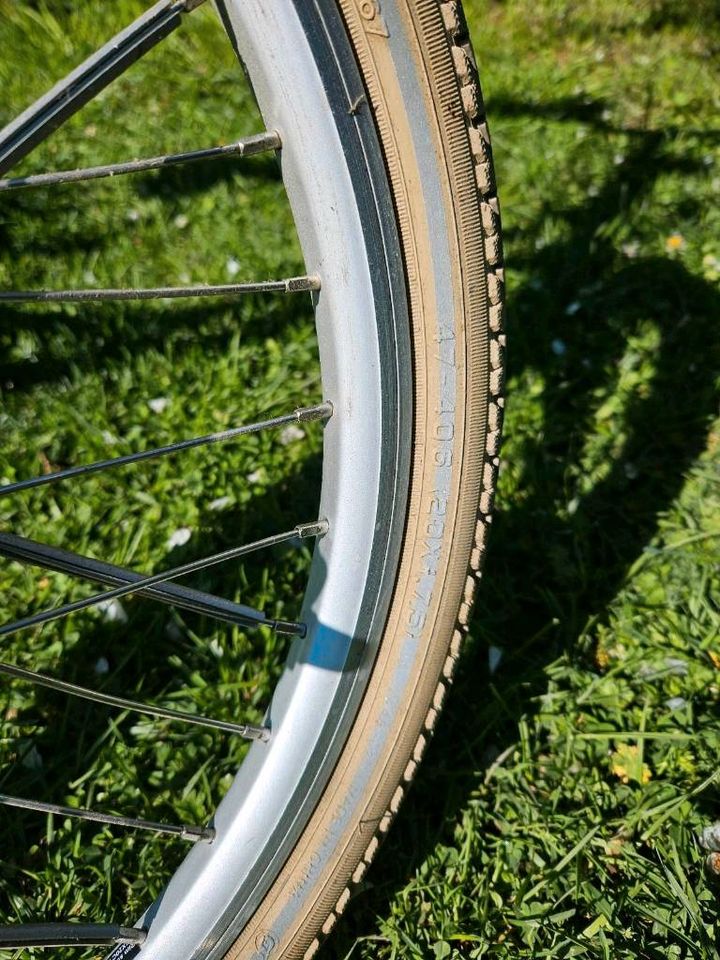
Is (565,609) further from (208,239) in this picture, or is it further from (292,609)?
(208,239)

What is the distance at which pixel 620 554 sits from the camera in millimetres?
2133

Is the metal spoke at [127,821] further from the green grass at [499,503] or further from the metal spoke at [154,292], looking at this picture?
the metal spoke at [154,292]

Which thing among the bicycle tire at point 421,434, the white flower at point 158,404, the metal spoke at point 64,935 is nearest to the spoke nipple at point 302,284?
the bicycle tire at point 421,434

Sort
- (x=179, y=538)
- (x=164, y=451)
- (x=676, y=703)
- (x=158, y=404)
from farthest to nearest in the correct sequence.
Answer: (x=158, y=404) < (x=179, y=538) < (x=676, y=703) < (x=164, y=451)

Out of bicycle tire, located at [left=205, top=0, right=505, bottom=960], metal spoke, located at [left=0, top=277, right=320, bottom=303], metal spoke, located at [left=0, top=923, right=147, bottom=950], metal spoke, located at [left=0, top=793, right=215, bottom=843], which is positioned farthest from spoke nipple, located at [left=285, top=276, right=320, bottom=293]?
metal spoke, located at [left=0, top=923, right=147, bottom=950]

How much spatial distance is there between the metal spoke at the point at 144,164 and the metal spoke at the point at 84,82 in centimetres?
5

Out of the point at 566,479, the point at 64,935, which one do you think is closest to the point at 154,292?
the point at 64,935

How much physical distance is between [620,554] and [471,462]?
942 millimetres

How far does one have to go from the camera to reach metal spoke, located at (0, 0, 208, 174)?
1083mm

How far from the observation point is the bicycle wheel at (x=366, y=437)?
3.64 feet

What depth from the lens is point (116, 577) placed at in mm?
1299

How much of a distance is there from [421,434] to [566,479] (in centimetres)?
109

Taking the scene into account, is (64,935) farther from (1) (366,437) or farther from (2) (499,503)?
(2) (499,503)

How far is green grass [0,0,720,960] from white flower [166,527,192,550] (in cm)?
2
